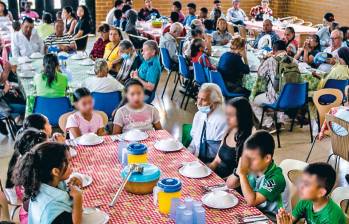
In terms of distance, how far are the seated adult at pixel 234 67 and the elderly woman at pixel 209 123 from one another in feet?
7.51

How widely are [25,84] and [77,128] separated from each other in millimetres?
1755

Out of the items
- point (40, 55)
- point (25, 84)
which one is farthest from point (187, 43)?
point (25, 84)

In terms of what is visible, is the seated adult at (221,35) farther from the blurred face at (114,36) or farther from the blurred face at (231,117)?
the blurred face at (231,117)

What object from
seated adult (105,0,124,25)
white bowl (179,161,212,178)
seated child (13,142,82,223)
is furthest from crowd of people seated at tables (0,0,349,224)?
seated adult (105,0,124,25)

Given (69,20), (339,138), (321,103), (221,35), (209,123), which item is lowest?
(339,138)

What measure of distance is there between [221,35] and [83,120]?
16.3ft

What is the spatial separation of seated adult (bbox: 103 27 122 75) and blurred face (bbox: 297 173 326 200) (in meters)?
4.49

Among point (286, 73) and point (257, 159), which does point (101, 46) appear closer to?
point (286, 73)

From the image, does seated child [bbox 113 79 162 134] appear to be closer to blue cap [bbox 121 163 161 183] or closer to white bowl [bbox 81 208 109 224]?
blue cap [bbox 121 163 161 183]

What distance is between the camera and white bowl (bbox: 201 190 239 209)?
8.82ft

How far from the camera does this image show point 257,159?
111 inches

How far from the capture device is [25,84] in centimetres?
550

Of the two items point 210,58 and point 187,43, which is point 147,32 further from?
point 210,58

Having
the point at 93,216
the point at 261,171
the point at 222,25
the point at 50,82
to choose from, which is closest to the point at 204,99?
the point at 261,171
